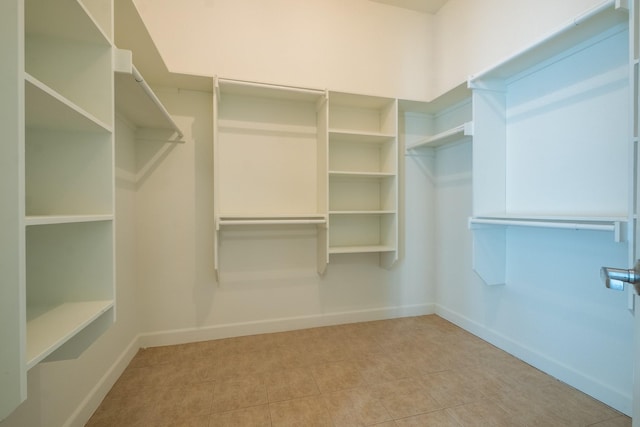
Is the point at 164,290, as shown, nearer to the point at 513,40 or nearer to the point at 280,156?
the point at 280,156

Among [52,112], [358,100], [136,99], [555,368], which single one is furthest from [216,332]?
[555,368]

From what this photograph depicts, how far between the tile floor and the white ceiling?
3.22m

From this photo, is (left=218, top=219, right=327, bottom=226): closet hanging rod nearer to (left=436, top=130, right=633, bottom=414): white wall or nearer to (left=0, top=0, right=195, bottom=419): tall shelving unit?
(left=0, top=0, right=195, bottom=419): tall shelving unit

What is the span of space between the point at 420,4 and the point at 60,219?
3.40 meters

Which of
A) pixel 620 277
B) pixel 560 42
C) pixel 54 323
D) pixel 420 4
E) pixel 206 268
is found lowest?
pixel 206 268

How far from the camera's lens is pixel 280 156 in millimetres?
2490

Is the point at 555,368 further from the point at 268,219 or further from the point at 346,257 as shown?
the point at 268,219

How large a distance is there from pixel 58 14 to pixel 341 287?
2508 mm

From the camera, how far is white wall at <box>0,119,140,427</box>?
116 cm

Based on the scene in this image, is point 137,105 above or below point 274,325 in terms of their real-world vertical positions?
above

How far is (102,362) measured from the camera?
1.65 meters

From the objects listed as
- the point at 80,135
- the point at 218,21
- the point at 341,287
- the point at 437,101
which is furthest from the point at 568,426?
the point at 218,21

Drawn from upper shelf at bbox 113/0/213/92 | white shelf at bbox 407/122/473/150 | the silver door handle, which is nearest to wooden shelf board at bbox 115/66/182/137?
upper shelf at bbox 113/0/213/92

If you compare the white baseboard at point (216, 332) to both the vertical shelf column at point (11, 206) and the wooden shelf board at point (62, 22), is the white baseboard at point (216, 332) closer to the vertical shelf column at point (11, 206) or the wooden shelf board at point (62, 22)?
the vertical shelf column at point (11, 206)
